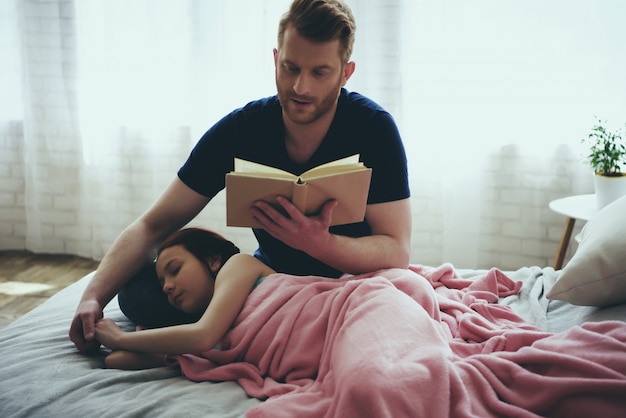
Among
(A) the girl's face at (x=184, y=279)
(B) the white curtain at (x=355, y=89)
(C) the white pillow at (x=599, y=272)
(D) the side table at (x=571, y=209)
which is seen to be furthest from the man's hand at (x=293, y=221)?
(B) the white curtain at (x=355, y=89)

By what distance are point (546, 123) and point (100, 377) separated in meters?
2.22

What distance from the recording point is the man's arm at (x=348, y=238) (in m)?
1.41

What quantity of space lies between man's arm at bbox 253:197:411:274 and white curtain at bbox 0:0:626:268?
1.29 meters

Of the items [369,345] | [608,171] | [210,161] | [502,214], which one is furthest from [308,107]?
[502,214]

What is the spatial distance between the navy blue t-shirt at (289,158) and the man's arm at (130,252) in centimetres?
5

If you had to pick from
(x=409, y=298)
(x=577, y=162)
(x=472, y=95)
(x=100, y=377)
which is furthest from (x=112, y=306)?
(x=577, y=162)

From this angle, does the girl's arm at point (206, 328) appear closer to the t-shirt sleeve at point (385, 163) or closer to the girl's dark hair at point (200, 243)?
the girl's dark hair at point (200, 243)

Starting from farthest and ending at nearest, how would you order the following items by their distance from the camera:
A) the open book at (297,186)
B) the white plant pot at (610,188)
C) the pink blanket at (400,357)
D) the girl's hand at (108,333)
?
the white plant pot at (610,188) → the girl's hand at (108,333) → the open book at (297,186) → the pink blanket at (400,357)

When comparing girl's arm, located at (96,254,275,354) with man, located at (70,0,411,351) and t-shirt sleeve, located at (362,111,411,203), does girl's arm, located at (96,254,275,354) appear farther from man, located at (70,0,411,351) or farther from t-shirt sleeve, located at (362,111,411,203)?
t-shirt sleeve, located at (362,111,411,203)

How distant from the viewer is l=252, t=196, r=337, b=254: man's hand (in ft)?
4.55

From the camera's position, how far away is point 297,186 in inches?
52.1

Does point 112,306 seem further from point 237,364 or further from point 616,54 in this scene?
point 616,54

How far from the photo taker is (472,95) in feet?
9.31

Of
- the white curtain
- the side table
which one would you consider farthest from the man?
the white curtain
